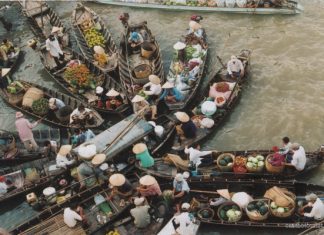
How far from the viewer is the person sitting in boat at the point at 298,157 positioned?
583 inches

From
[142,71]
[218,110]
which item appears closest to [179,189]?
[218,110]

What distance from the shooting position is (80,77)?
65.9ft

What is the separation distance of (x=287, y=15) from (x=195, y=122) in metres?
11.2

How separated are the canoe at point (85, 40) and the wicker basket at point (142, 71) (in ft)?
4.76

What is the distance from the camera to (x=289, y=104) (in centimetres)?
1995

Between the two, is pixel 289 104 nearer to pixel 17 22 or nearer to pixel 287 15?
pixel 287 15

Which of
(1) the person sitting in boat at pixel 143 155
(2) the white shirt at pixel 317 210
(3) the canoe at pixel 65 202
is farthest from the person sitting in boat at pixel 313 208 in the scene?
(3) the canoe at pixel 65 202

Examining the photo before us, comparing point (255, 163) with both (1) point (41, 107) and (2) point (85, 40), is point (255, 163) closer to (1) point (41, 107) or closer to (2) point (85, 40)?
(1) point (41, 107)

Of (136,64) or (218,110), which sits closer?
(218,110)

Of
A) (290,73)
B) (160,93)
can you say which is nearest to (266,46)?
(290,73)

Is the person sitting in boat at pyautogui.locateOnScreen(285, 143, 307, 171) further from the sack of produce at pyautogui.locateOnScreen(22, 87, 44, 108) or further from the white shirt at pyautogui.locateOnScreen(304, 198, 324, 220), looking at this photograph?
the sack of produce at pyautogui.locateOnScreen(22, 87, 44, 108)

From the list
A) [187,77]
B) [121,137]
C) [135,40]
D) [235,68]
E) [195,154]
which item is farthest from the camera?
[135,40]

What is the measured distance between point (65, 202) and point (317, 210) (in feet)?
28.3

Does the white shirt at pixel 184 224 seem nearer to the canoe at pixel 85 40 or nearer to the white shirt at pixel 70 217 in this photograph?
the white shirt at pixel 70 217
